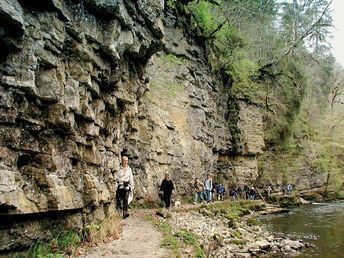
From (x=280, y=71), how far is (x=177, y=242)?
24.9 meters

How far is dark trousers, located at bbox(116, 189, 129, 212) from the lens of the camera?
25.5 ft

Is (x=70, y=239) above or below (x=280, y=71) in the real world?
below

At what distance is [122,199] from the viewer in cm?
797

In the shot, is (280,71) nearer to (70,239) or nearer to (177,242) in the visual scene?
(177,242)

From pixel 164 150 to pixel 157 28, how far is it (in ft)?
23.3

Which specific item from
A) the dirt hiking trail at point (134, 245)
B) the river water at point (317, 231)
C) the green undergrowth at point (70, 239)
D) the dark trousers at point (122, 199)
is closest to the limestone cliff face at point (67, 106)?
the green undergrowth at point (70, 239)

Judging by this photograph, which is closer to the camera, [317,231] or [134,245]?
[134,245]

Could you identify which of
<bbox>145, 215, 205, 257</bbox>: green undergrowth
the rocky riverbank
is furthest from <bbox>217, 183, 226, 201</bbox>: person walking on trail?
<bbox>145, 215, 205, 257</bbox>: green undergrowth

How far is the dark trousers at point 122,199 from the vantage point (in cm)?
776

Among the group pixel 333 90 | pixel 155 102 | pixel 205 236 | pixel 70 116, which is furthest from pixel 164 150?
pixel 333 90

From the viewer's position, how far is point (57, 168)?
189 inches

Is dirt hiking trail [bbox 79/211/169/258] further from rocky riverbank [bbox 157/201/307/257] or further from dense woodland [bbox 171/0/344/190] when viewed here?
dense woodland [bbox 171/0/344/190]

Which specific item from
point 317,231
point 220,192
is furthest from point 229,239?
point 220,192

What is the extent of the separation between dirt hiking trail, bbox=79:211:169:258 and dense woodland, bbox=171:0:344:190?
14460 mm
